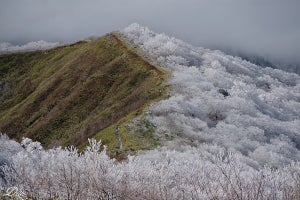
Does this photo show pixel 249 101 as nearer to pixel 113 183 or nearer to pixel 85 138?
pixel 85 138

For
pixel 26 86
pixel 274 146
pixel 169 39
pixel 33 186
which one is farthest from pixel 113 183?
pixel 26 86

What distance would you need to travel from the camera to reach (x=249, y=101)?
3910 inches

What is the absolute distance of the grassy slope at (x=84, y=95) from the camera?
9244 centimetres

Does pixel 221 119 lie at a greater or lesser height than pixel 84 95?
greater

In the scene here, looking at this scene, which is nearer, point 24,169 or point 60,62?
point 24,169

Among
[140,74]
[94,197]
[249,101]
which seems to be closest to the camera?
[94,197]

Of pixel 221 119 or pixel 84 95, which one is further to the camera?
pixel 84 95

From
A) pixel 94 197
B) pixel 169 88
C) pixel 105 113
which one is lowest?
pixel 105 113

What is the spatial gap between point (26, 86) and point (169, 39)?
146 ft

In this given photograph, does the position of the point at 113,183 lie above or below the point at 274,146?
above

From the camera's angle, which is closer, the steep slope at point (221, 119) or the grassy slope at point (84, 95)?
the steep slope at point (221, 119)

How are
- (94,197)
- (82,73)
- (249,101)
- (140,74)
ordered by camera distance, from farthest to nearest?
(82,73), (140,74), (249,101), (94,197)

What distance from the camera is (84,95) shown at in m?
122

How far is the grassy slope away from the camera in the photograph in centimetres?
9244
